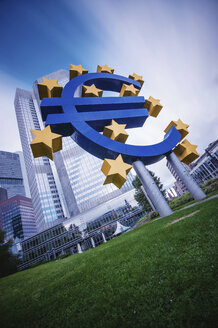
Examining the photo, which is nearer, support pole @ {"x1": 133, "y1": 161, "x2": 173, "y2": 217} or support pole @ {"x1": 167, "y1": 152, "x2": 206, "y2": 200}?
support pole @ {"x1": 133, "y1": 161, "x2": 173, "y2": 217}

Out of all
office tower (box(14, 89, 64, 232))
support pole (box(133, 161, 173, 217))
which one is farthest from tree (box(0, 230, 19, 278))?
office tower (box(14, 89, 64, 232))

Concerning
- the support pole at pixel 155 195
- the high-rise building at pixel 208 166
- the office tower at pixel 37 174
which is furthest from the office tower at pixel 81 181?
the support pole at pixel 155 195

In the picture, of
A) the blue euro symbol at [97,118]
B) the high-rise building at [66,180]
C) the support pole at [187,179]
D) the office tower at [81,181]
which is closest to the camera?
the blue euro symbol at [97,118]

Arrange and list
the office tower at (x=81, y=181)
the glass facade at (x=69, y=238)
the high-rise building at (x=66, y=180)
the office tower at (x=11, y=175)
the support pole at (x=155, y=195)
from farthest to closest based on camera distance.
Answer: the office tower at (x=11, y=175)
the high-rise building at (x=66, y=180)
the office tower at (x=81, y=181)
the glass facade at (x=69, y=238)
the support pole at (x=155, y=195)

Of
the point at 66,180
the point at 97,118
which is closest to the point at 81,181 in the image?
the point at 66,180

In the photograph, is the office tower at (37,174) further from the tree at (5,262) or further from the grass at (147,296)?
the grass at (147,296)

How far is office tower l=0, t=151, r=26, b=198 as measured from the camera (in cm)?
14012

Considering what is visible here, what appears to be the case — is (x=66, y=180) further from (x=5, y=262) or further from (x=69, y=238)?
(x=5, y=262)

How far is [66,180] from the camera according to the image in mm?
80500

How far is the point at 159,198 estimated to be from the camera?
22.9 feet

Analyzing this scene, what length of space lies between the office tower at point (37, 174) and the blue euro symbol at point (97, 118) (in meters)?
83.7

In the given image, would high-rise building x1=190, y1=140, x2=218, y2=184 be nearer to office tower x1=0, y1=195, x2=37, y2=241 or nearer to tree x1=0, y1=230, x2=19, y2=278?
tree x1=0, y1=230, x2=19, y2=278

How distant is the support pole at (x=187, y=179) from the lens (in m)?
7.37

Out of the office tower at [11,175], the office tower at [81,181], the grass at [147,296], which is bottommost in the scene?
the grass at [147,296]
